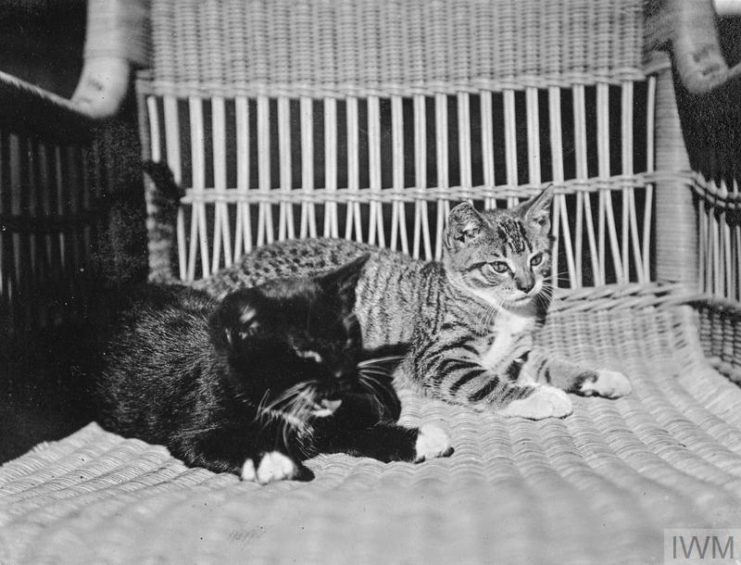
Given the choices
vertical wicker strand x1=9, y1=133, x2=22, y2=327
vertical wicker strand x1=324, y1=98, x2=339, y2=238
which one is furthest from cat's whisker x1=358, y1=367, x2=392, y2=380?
vertical wicker strand x1=9, y1=133, x2=22, y2=327

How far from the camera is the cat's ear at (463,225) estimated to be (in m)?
1.11

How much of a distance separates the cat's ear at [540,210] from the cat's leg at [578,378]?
0.87 feet

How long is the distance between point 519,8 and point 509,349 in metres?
0.71

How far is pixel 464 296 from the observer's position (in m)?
1.22

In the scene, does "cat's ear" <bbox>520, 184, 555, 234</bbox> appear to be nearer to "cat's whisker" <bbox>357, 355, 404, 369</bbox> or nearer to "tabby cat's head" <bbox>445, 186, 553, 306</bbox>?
"tabby cat's head" <bbox>445, 186, 553, 306</bbox>

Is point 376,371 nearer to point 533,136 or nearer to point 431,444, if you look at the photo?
point 431,444

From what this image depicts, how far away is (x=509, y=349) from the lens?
1.21m

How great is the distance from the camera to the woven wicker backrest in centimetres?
111

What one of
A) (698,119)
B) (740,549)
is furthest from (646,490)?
(698,119)

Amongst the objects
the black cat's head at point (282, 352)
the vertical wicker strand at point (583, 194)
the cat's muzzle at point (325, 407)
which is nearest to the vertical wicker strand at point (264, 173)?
the black cat's head at point (282, 352)

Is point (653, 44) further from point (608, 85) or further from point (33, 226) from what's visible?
point (33, 226)

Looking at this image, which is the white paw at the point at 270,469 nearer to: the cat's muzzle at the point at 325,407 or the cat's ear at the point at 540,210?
the cat's muzzle at the point at 325,407

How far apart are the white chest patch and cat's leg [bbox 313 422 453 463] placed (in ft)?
1.39

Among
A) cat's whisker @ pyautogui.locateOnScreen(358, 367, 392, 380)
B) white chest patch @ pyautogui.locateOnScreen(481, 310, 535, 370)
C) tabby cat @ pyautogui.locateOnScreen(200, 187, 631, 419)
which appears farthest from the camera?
white chest patch @ pyautogui.locateOnScreen(481, 310, 535, 370)
